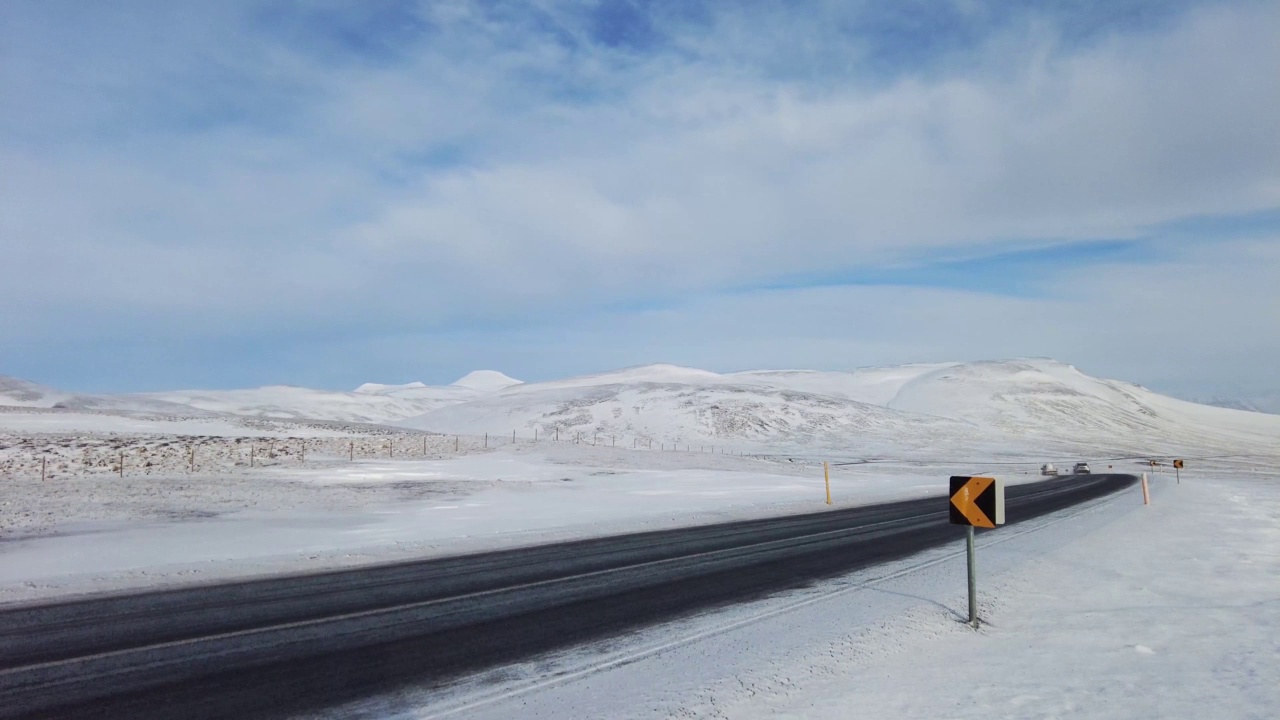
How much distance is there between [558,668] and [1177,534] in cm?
1621

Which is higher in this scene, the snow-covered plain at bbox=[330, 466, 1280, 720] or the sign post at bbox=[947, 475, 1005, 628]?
the sign post at bbox=[947, 475, 1005, 628]

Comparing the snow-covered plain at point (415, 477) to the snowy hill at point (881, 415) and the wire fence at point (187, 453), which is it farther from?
the snowy hill at point (881, 415)

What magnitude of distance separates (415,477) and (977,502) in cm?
3016

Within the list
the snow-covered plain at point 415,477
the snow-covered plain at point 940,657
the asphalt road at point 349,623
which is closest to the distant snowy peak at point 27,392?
the snow-covered plain at point 415,477

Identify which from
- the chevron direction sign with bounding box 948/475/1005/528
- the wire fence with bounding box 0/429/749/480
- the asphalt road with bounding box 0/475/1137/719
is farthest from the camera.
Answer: the wire fence with bounding box 0/429/749/480

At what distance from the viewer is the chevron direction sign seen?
907 centimetres

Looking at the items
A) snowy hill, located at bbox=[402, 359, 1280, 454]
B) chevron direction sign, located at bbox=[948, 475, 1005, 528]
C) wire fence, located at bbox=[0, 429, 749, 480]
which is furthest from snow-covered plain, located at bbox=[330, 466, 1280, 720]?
snowy hill, located at bbox=[402, 359, 1280, 454]

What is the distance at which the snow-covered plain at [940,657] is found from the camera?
6457 mm

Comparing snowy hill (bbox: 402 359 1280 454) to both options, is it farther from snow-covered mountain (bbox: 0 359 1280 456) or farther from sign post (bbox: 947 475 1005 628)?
sign post (bbox: 947 475 1005 628)

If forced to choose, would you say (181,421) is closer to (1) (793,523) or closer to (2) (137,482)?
(2) (137,482)

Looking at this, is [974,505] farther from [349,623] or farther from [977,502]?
[349,623]

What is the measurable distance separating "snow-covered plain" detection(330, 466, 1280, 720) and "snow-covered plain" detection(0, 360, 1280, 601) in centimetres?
823

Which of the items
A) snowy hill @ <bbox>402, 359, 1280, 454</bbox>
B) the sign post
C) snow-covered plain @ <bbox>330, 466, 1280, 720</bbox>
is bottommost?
snow-covered plain @ <bbox>330, 466, 1280, 720</bbox>

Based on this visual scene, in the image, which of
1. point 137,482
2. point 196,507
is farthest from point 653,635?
point 137,482
